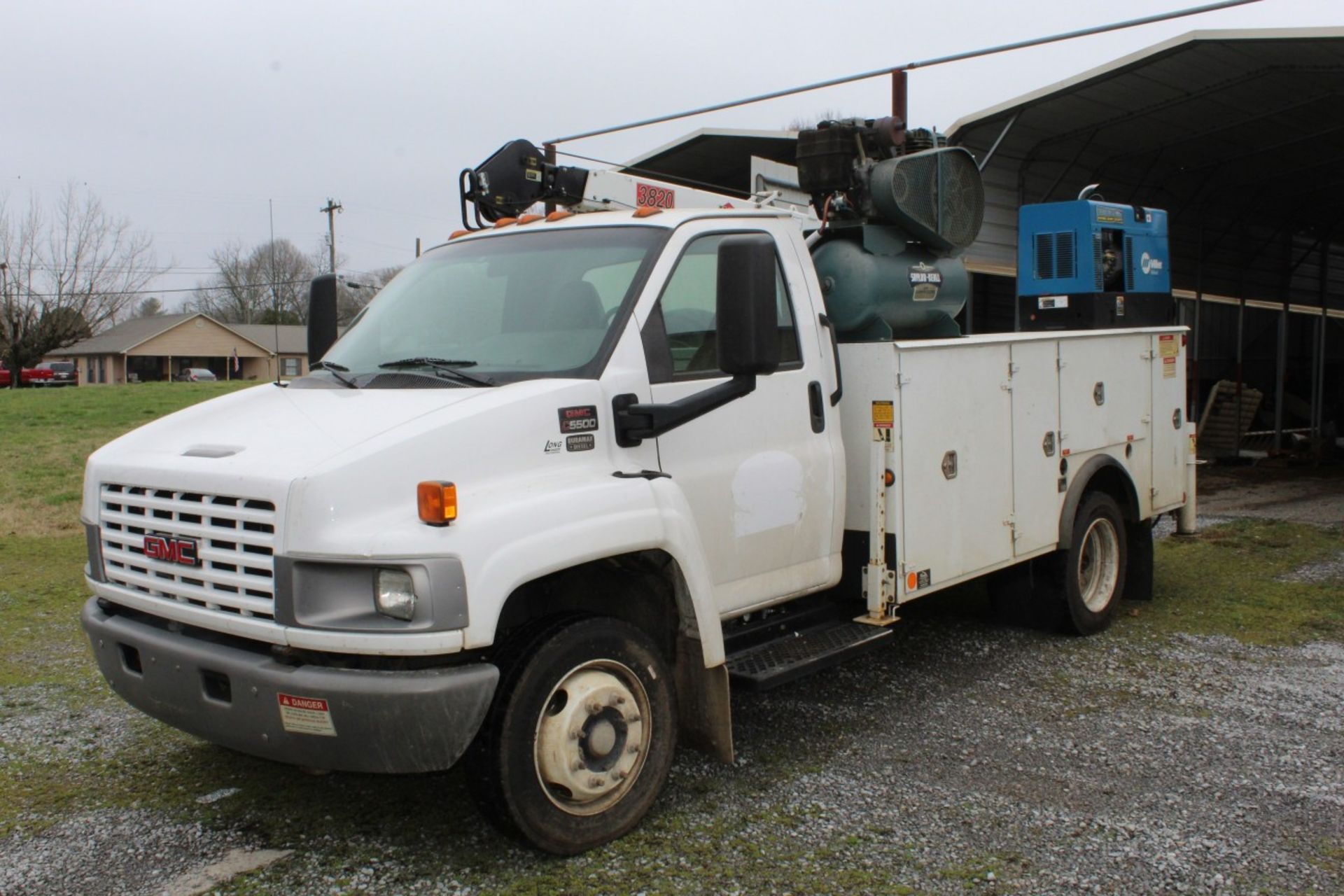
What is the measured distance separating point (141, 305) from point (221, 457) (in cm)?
10141

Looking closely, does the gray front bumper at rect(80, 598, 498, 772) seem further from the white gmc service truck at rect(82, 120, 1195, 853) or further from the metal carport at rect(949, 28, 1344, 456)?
the metal carport at rect(949, 28, 1344, 456)

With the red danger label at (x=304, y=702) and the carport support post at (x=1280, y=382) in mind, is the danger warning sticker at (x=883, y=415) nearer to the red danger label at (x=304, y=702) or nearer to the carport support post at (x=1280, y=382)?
the red danger label at (x=304, y=702)

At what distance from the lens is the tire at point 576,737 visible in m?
3.80

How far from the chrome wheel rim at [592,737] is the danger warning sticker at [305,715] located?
685mm

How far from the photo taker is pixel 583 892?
3.81m

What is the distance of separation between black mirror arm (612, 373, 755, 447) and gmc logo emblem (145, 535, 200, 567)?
1492 millimetres

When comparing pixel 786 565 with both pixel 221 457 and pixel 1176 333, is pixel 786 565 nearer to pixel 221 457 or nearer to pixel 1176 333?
pixel 221 457

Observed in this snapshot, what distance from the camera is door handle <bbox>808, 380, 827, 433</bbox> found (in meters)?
5.14

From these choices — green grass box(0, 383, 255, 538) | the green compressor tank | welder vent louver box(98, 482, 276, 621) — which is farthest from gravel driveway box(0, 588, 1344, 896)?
green grass box(0, 383, 255, 538)

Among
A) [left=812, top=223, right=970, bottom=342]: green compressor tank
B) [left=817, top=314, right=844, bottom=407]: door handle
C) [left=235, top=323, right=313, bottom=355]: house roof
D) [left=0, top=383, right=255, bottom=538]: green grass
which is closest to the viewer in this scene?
[left=817, top=314, right=844, bottom=407]: door handle

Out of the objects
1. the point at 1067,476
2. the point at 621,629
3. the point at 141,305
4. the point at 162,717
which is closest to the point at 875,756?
the point at 621,629

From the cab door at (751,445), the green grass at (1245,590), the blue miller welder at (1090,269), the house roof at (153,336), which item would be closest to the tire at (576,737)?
the cab door at (751,445)

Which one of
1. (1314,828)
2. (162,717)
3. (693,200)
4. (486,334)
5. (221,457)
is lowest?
(1314,828)

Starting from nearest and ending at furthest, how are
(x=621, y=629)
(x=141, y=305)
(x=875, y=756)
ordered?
(x=621, y=629), (x=875, y=756), (x=141, y=305)
